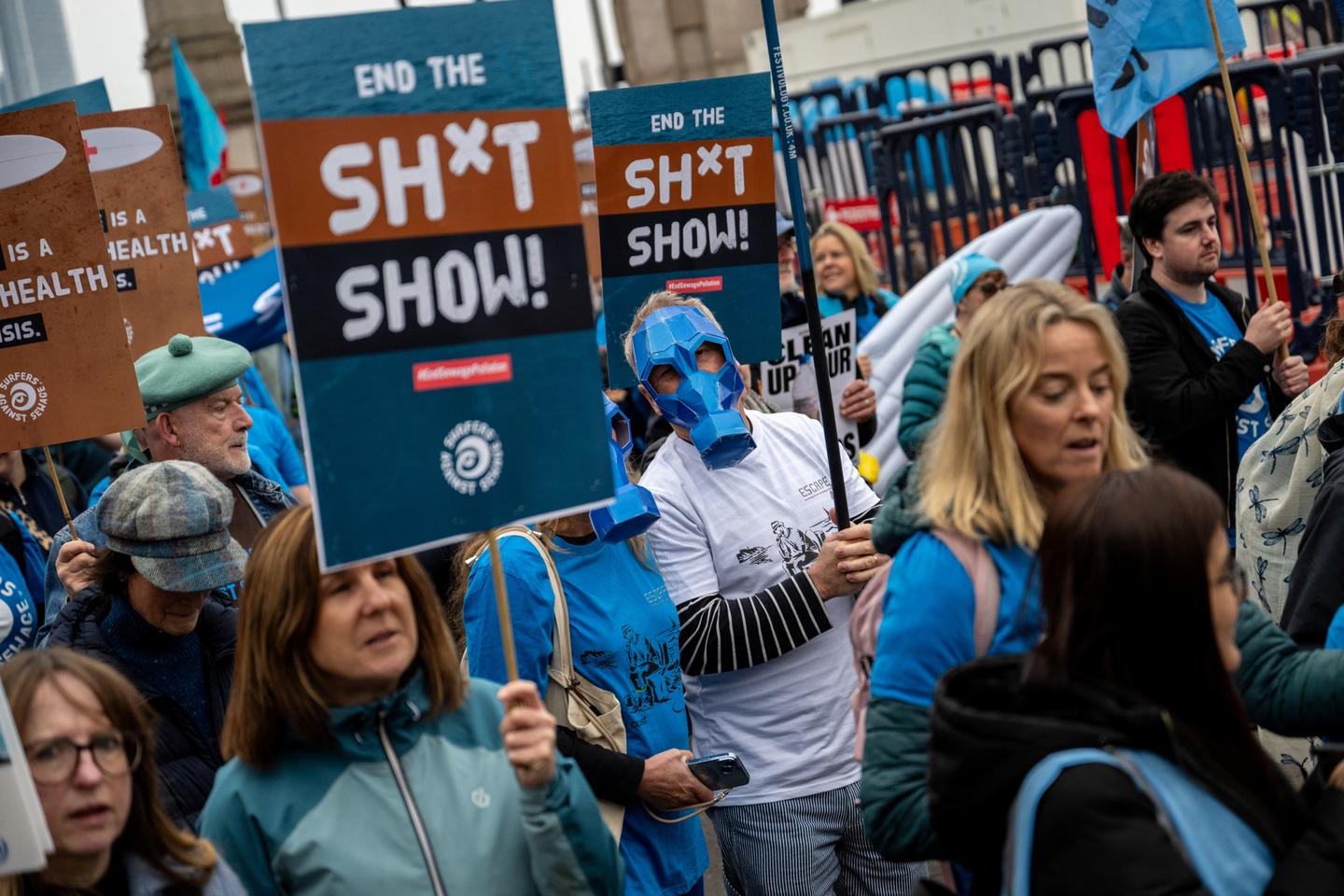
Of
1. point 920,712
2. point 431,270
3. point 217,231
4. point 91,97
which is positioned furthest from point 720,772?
point 217,231

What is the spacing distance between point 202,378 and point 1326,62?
7023 millimetres

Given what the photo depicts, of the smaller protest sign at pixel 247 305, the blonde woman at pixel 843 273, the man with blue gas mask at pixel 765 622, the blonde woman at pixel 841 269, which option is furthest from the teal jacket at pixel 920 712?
the smaller protest sign at pixel 247 305

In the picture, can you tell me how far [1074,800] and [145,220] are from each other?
5.26m

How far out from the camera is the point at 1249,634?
2.68 m

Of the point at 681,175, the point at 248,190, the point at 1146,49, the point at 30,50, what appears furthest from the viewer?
the point at 248,190

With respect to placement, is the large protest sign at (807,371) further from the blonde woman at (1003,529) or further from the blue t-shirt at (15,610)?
the blonde woman at (1003,529)

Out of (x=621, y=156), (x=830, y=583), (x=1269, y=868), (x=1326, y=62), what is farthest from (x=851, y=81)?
(x=1269, y=868)

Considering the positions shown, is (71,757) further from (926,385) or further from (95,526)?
(926,385)

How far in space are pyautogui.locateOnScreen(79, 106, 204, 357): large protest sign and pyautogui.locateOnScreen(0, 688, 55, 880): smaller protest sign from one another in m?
4.01

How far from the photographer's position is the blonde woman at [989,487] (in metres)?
2.49

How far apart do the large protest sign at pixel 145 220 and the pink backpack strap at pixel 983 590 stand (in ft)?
14.2

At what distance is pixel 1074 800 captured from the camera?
2.06 meters

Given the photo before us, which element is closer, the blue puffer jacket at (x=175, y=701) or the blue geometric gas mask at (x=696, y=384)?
the blue puffer jacket at (x=175, y=701)

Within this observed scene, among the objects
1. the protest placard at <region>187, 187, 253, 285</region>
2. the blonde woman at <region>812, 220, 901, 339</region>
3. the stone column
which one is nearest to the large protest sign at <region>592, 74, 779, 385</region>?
the blonde woman at <region>812, 220, 901, 339</region>
